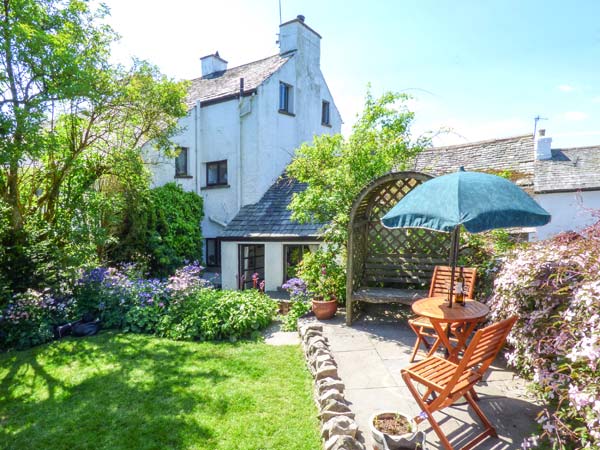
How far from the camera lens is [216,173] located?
1362cm

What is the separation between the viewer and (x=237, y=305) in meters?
7.16

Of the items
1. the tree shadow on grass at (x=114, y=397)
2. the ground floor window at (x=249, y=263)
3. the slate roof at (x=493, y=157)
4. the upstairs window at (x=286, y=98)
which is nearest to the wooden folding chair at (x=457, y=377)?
the tree shadow on grass at (x=114, y=397)

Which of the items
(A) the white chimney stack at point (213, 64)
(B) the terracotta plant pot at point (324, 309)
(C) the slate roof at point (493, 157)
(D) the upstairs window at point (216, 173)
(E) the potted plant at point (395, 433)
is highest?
(A) the white chimney stack at point (213, 64)

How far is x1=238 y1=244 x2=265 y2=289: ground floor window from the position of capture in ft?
38.9

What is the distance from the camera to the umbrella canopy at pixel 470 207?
3520 millimetres

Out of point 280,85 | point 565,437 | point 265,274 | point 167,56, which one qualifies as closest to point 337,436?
point 565,437

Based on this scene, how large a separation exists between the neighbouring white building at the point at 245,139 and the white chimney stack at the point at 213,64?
4.67 ft

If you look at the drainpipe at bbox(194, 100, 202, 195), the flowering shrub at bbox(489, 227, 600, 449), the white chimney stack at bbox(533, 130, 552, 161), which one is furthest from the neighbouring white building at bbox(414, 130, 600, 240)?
the flowering shrub at bbox(489, 227, 600, 449)

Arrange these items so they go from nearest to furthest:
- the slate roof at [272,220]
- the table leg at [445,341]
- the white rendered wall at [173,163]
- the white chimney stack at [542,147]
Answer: the table leg at [445,341], the slate roof at [272,220], the white rendered wall at [173,163], the white chimney stack at [542,147]

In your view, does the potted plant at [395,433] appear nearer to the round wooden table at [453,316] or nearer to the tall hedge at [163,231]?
the round wooden table at [453,316]

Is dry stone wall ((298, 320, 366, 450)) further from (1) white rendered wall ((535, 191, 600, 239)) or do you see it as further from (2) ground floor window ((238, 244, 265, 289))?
(1) white rendered wall ((535, 191, 600, 239))

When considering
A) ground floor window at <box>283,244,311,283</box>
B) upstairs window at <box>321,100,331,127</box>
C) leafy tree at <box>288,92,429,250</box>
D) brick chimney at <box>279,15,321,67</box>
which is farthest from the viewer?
upstairs window at <box>321,100,331,127</box>

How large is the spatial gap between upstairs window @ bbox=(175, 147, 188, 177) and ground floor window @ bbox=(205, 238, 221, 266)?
2727mm

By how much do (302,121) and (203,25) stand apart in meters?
6.44
